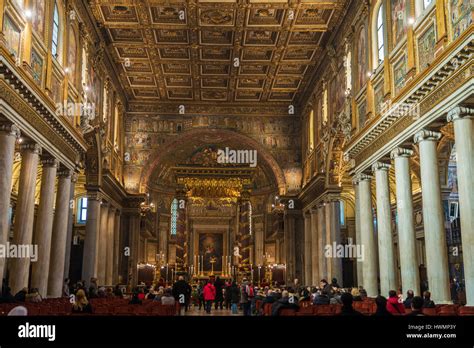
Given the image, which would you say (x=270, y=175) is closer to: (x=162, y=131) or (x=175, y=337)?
(x=162, y=131)

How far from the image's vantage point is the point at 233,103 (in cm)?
3503

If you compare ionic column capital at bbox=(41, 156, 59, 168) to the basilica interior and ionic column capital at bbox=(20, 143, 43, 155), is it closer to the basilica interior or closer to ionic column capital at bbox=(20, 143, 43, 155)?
the basilica interior

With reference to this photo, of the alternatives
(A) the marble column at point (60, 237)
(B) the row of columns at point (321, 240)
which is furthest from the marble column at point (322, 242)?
(A) the marble column at point (60, 237)

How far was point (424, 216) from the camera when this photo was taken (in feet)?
49.7

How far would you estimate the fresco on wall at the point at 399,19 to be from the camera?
16.9m

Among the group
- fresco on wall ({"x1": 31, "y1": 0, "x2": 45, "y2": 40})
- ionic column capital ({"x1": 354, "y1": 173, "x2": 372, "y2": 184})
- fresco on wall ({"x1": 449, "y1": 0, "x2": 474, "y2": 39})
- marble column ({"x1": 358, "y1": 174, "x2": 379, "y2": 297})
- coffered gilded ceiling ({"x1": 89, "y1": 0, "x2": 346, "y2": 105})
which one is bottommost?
marble column ({"x1": 358, "y1": 174, "x2": 379, "y2": 297})

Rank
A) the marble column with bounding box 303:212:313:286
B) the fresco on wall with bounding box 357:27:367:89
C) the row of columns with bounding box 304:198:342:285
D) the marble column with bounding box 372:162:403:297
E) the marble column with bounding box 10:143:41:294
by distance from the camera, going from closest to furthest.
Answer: the marble column with bounding box 10:143:41:294
the marble column with bounding box 372:162:403:297
the fresco on wall with bounding box 357:27:367:89
the row of columns with bounding box 304:198:342:285
the marble column with bounding box 303:212:313:286

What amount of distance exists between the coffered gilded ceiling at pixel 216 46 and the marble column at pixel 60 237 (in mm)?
7943

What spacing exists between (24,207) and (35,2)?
20.8 feet

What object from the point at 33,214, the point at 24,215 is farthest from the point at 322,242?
the point at 24,215

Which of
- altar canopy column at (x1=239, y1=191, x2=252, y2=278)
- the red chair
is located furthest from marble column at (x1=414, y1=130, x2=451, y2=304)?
altar canopy column at (x1=239, y1=191, x2=252, y2=278)

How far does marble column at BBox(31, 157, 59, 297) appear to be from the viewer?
18016 mm

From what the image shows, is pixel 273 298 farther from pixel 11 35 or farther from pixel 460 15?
pixel 11 35

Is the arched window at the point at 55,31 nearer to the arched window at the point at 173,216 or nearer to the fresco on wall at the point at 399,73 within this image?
the fresco on wall at the point at 399,73
